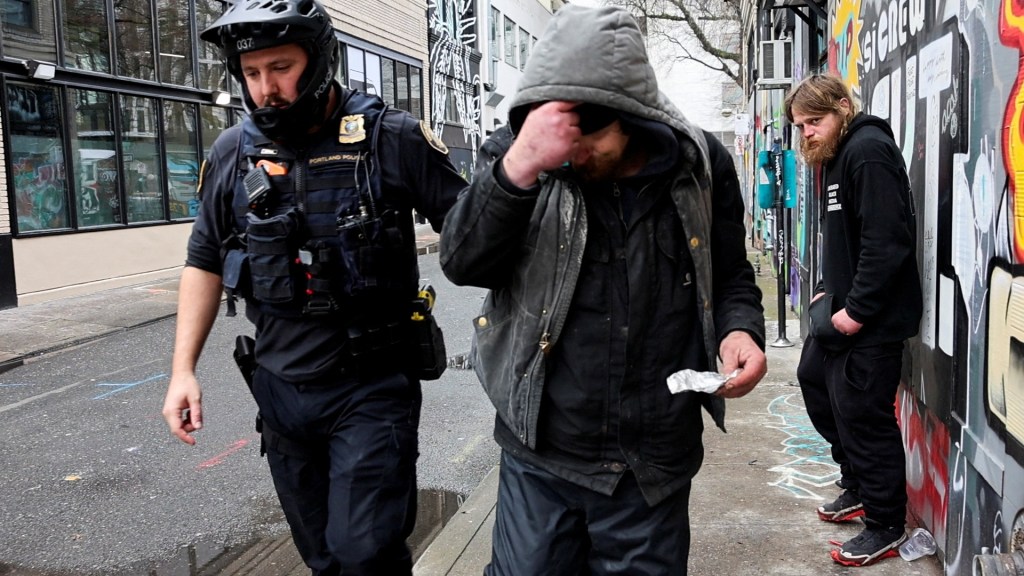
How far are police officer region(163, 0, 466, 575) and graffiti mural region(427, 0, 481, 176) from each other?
81.6 feet

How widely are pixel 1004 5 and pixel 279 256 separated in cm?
217

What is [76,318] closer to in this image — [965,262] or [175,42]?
[175,42]

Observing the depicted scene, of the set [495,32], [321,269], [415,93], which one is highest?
[495,32]

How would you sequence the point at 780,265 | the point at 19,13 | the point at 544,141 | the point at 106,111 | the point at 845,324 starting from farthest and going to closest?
1. the point at 106,111
2. the point at 19,13
3. the point at 780,265
4. the point at 845,324
5. the point at 544,141

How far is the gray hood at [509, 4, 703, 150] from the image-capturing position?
1.79 metres

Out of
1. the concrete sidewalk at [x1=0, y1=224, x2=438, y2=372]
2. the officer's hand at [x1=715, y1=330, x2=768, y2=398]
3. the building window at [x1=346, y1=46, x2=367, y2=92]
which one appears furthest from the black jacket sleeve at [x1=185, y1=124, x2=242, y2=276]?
the building window at [x1=346, y1=46, x2=367, y2=92]

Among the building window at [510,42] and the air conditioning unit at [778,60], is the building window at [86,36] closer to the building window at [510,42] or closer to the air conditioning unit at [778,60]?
the air conditioning unit at [778,60]

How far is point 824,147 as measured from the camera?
3.42 meters

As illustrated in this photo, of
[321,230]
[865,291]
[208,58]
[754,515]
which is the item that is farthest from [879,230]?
[208,58]

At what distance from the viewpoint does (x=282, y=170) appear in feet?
8.62

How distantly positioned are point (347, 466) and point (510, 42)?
37.0 meters

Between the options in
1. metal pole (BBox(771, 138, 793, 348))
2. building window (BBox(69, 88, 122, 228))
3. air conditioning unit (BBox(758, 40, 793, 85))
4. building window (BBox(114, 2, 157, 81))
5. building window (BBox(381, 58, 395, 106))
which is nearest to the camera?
metal pole (BBox(771, 138, 793, 348))

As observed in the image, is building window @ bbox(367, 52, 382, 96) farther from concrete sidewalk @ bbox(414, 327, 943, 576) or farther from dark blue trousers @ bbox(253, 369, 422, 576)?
dark blue trousers @ bbox(253, 369, 422, 576)

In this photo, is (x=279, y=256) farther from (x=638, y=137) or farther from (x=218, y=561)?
(x=218, y=561)
